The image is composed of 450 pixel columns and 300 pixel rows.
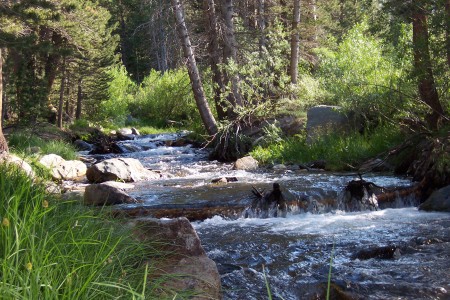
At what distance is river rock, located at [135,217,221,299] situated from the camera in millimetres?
3775

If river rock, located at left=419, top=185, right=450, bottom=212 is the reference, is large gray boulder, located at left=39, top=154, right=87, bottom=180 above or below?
above

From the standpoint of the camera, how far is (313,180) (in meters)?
10.9

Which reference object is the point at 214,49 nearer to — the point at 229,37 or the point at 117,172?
the point at 229,37

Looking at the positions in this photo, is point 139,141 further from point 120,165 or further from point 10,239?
point 10,239

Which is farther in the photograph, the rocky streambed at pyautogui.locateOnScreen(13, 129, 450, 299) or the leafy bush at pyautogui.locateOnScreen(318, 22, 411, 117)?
the leafy bush at pyautogui.locateOnScreen(318, 22, 411, 117)

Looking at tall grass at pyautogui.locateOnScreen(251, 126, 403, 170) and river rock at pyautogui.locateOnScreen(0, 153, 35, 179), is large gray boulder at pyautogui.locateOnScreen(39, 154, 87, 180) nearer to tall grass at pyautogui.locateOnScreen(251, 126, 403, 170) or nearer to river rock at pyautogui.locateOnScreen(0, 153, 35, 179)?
river rock at pyautogui.locateOnScreen(0, 153, 35, 179)

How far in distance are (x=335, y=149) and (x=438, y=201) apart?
16.3 feet

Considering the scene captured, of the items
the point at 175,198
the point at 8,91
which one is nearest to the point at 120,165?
the point at 175,198

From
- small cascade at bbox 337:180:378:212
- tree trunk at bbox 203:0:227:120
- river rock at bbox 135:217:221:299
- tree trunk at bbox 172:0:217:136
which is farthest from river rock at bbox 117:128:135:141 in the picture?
river rock at bbox 135:217:221:299

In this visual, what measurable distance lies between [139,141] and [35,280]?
2146 cm

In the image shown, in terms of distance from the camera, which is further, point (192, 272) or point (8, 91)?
point (8, 91)

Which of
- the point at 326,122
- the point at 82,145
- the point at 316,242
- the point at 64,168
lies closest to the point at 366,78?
the point at 326,122

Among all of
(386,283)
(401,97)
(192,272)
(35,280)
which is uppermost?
(401,97)

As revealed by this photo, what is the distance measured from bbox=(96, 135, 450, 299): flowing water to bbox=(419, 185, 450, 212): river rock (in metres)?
0.17
